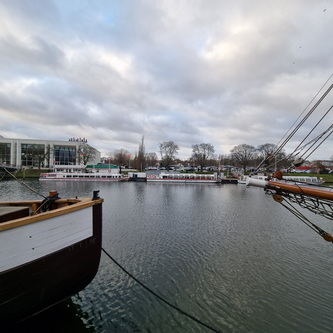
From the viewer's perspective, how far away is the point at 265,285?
7688 mm

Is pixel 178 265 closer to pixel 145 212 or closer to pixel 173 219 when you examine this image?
pixel 173 219

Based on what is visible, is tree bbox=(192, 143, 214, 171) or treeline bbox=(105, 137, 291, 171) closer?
treeline bbox=(105, 137, 291, 171)

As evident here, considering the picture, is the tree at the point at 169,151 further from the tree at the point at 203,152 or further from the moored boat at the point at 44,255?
the moored boat at the point at 44,255

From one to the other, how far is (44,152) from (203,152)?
2783 inches

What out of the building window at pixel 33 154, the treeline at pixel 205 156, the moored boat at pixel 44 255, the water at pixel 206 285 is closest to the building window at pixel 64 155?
the building window at pixel 33 154

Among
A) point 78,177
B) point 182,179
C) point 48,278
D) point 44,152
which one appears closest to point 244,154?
point 182,179

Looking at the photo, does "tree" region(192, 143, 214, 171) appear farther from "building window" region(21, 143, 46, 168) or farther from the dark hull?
the dark hull

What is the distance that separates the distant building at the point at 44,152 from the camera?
74.2m

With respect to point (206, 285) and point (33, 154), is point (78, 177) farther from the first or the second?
point (206, 285)

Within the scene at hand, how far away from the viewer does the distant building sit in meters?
74.2

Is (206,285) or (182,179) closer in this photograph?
(206,285)

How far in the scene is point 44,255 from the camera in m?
4.62

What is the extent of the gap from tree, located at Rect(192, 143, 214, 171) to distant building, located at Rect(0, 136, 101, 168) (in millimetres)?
51618

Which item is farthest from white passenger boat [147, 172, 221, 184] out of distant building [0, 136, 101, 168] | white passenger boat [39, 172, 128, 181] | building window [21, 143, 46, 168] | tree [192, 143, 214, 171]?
tree [192, 143, 214, 171]
